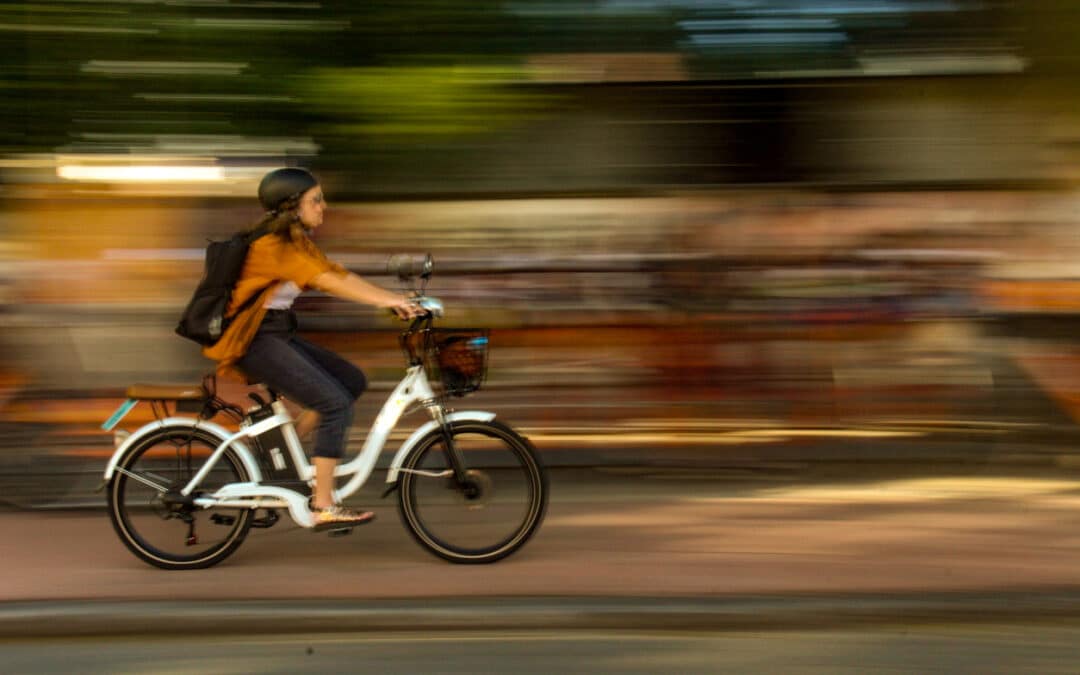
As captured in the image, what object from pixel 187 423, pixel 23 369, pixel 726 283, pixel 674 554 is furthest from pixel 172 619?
pixel 726 283

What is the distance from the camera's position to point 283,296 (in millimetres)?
5695

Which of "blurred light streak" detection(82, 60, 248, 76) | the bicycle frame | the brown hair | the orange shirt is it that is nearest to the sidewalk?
the bicycle frame

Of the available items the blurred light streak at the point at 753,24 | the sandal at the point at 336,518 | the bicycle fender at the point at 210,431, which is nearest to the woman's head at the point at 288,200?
the bicycle fender at the point at 210,431

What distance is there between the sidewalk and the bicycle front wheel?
11cm

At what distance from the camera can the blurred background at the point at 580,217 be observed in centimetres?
754

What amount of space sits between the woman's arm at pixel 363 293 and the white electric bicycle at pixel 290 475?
0.89ft

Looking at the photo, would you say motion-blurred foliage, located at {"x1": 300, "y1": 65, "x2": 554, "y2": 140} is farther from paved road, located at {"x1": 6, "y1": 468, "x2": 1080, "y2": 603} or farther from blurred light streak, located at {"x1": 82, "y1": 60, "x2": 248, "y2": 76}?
paved road, located at {"x1": 6, "y1": 468, "x2": 1080, "y2": 603}

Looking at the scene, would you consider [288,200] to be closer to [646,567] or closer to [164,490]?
[164,490]

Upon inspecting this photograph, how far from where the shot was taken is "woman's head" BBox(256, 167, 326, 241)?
5.54 metres

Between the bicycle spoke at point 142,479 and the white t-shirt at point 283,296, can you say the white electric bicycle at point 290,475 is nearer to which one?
the bicycle spoke at point 142,479

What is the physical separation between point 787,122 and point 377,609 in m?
5.00

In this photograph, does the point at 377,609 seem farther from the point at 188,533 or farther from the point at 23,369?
the point at 23,369

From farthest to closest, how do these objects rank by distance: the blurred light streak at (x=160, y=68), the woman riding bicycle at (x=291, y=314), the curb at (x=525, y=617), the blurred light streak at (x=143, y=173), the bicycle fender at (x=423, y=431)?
1. the blurred light streak at (x=143, y=173)
2. the blurred light streak at (x=160, y=68)
3. the bicycle fender at (x=423, y=431)
4. the woman riding bicycle at (x=291, y=314)
5. the curb at (x=525, y=617)

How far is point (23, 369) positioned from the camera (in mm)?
7812
